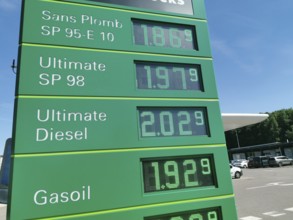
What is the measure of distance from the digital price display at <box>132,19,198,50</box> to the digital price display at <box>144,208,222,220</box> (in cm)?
231

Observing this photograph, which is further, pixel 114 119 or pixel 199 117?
pixel 199 117

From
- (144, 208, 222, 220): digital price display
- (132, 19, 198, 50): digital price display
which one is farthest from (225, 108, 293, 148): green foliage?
(144, 208, 222, 220): digital price display

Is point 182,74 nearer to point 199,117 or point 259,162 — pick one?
point 199,117

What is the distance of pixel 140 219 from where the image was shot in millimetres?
2615

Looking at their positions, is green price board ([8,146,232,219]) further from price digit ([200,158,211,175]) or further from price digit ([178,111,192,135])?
price digit ([178,111,192,135])

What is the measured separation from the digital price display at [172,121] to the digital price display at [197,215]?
0.96 metres

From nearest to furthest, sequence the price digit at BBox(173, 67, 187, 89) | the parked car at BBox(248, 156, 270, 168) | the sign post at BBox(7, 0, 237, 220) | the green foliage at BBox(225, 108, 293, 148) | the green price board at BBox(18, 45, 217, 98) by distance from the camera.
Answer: the sign post at BBox(7, 0, 237, 220)
the green price board at BBox(18, 45, 217, 98)
the price digit at BBox(173, 67, 187, 89)
the parked car at BBox(248, 156, 270, 168)
the green foliage at BBox(225, 108, 293, 148)

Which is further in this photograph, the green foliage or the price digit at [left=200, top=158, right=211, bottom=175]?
the green foliage

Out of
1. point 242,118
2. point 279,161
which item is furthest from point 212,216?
point 279,161

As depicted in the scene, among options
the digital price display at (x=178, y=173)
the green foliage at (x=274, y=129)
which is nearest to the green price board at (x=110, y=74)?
the digital price display at (x=178, y=173)

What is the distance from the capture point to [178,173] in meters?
3.02

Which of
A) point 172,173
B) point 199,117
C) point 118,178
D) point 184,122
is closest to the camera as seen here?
point 118,178

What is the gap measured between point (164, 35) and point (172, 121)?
1.37m

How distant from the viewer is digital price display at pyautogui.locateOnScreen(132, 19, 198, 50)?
3.51 metres
